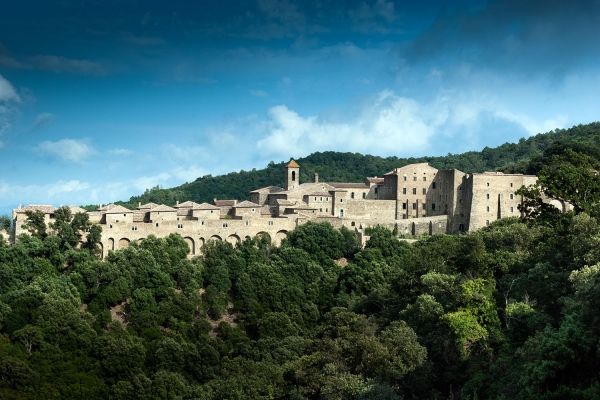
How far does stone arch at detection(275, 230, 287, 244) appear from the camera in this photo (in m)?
54.3

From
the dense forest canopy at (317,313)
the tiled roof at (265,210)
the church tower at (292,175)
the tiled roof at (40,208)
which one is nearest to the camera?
the dense forest canopy at (317,313)

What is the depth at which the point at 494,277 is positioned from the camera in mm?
32969

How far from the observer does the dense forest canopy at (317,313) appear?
Result: 25516mm

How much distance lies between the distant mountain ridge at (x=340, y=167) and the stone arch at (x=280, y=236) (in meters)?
39.2

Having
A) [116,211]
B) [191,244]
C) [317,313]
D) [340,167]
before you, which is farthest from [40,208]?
[340,167]

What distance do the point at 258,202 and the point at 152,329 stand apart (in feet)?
64.6

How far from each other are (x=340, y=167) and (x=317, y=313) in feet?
195

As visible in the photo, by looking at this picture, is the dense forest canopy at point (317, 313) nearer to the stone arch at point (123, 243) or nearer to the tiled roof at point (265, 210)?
the stone arch at point (123, 243)

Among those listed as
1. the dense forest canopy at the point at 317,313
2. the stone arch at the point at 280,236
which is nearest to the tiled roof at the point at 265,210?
the stone arch at the point at 280,236

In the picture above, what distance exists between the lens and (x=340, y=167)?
10375 centimetres

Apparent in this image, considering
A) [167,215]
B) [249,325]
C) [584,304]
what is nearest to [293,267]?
[249,325]

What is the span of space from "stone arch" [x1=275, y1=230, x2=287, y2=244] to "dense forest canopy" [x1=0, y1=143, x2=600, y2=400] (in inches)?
47.8

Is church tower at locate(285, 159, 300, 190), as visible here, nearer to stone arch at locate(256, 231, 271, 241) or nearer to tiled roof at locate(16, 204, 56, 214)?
stone arch at locate(256, 231, 271, 241)

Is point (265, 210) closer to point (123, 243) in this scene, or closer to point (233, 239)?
point (233, 239)
